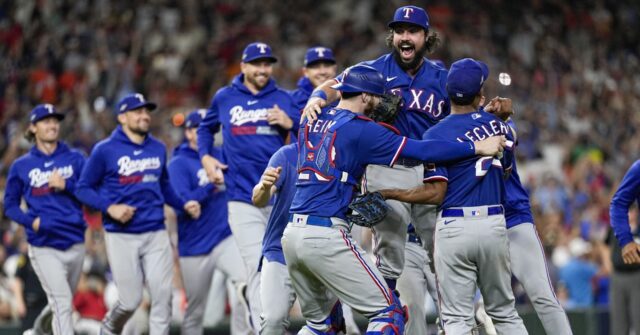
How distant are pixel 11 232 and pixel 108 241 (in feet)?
16.7

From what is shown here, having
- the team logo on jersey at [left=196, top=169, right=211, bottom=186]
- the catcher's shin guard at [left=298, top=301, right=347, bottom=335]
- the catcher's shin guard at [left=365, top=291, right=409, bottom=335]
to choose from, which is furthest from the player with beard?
the team logo on jersey at [left=196, top=169, right=211, bottom=186]

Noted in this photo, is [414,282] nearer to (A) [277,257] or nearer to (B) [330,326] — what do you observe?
(B) [330,326]

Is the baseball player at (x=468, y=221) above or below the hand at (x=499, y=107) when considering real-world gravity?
below

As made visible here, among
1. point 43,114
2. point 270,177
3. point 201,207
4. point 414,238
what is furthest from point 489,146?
point 43,114

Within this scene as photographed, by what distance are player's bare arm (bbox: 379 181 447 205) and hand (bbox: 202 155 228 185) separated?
275 centimetres

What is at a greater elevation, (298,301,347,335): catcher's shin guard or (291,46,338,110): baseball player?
(291,46,338,110): baseball player

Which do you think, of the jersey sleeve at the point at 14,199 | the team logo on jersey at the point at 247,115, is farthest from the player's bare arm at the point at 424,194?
the jersey sleeve at the point at 14,199

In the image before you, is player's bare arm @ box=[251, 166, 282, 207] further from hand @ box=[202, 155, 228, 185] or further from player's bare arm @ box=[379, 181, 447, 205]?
hand @ box=[202, 155, 228, 185]

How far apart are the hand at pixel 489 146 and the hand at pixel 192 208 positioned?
4354mm

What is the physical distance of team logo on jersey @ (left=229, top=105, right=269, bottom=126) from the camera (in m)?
10.5

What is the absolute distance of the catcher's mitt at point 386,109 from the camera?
8.36 meters

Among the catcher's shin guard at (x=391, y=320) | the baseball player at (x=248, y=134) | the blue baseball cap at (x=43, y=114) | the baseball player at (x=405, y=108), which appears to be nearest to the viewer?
the catcher's shin guard at (x=391, y=320)

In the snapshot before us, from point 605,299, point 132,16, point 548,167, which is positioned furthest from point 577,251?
point 132,16

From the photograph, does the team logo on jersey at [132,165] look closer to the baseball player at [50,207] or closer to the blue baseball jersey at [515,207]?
the baseball player at [50,207]
